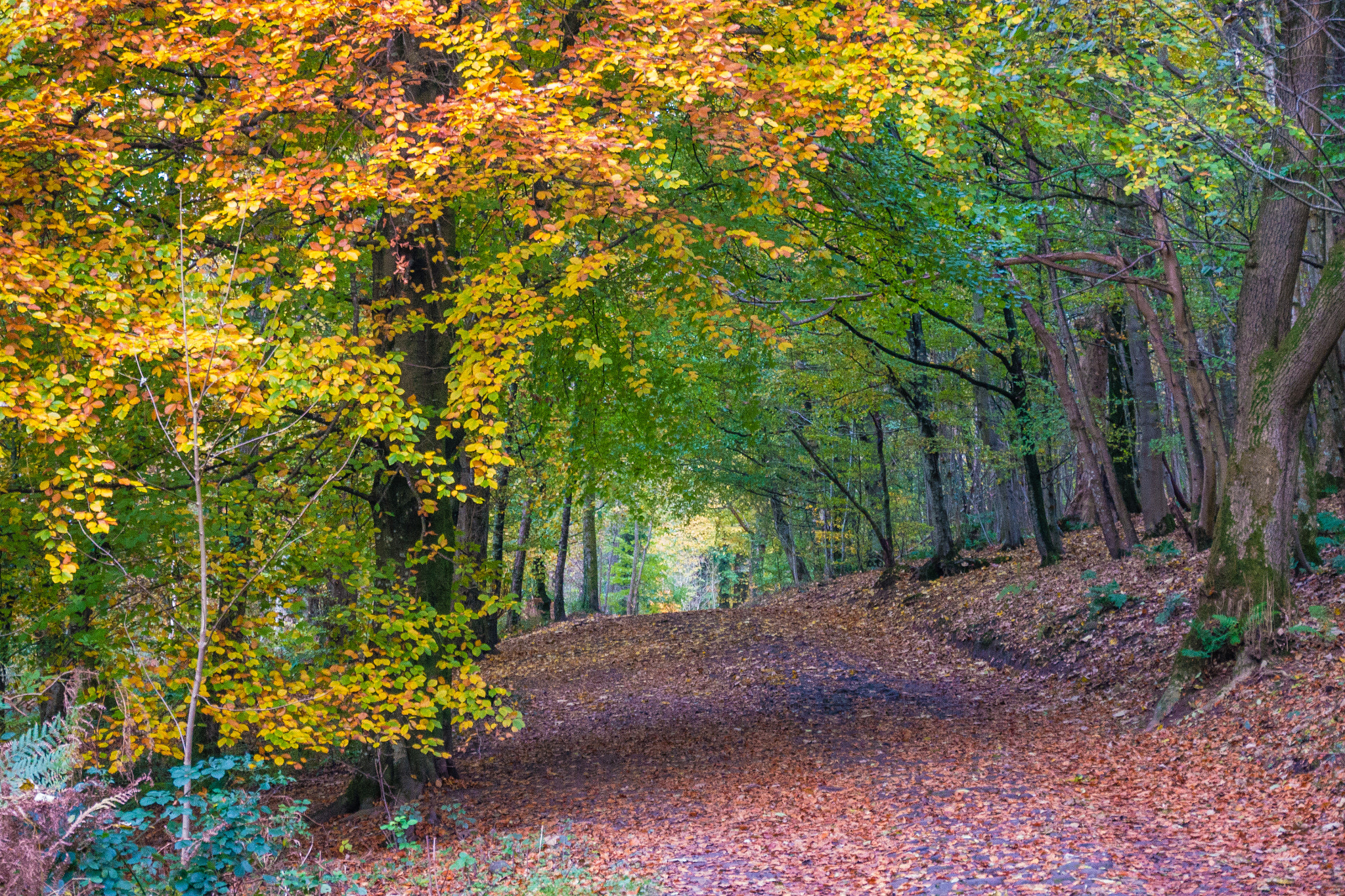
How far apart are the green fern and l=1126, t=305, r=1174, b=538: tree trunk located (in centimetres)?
1567

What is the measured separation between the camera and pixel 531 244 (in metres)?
6.84

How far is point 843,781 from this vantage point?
8.20 meters

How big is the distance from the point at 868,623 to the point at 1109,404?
20.9 feet

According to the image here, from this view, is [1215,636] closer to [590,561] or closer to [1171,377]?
[1171,377]

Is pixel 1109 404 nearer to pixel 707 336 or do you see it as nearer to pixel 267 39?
pixel 707 336

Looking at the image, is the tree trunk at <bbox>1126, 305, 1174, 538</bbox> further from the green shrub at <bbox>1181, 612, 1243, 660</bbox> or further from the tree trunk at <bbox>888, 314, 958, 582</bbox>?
the green shrub at <bbox>1181, 612, 1243, 660</bbox>

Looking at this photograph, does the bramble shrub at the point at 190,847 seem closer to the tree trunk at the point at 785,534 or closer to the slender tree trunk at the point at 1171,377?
the slender tree trunk at the point at 1171,377

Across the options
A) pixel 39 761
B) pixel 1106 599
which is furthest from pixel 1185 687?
pixel 39 761

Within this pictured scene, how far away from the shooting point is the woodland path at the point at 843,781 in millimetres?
5617

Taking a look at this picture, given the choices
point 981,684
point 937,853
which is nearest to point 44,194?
point 937,853

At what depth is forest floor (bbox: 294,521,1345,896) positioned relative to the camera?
5.67m

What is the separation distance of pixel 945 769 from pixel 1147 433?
9776 mm

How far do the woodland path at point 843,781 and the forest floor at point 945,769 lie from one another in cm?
3

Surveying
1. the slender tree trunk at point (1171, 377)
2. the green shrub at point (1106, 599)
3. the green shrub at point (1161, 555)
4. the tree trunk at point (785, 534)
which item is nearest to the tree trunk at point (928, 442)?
the slender tree trunk at point (1171, 377)
